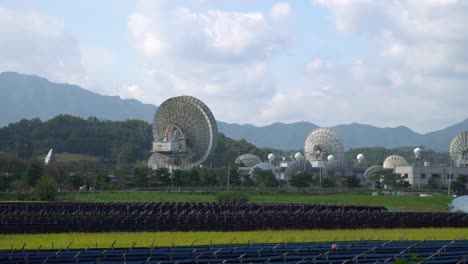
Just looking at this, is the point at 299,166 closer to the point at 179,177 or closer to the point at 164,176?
the point at 179,177

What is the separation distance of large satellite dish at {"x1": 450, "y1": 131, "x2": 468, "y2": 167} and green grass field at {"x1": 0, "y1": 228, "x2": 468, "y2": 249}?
104 metres

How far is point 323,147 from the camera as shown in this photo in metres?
153

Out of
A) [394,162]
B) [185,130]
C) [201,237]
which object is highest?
[185,130]

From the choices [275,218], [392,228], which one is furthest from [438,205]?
[275,218]

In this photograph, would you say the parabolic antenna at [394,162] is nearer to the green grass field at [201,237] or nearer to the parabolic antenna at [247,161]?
the parabolic antenna at [247,161]

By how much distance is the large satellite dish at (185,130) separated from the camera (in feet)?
355

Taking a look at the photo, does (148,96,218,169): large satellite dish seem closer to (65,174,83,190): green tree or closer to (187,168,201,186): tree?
(187,168,201,186): tree

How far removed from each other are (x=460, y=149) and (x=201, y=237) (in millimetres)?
119983

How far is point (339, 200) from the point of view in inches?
3467

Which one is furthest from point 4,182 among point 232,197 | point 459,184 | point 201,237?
point 459,184

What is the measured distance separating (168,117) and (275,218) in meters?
70.3

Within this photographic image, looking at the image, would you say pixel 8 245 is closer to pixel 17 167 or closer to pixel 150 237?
pixel 150 237

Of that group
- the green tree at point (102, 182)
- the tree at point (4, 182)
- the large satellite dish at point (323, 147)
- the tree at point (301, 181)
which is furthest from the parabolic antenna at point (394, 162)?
the tree at point (4, 182)

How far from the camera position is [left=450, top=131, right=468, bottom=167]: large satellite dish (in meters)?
142
